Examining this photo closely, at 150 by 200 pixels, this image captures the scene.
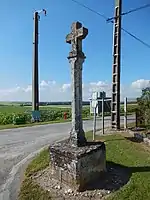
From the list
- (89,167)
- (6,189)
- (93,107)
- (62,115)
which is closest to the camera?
(89,167)

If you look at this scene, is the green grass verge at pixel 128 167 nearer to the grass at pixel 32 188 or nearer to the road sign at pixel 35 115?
the grass at pixel 32 188

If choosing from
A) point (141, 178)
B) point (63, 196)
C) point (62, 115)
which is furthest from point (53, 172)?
point (62, 115)

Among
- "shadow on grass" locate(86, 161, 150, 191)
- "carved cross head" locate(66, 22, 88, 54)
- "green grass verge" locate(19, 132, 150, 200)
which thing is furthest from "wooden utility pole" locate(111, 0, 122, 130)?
"carved cross head" locate(66, 22, 88, 54)

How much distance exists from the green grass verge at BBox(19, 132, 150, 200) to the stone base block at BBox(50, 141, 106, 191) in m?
0.57

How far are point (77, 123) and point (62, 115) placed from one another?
2381 centimetres

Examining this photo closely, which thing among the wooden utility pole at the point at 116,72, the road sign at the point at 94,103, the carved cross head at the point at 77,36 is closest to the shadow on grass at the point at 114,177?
the carved cross head at the point at 77,36

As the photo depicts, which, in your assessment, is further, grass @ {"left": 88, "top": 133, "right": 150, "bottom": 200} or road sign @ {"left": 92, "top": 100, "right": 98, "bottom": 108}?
road sign @ {"left": 92, "top": 100, "right": 98, "bottom": 108}

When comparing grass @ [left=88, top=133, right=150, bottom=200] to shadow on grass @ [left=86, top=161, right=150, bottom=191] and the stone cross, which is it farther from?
the stone cross

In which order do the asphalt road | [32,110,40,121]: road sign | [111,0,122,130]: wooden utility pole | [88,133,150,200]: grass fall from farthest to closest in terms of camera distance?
1. [32,110,40,121]: road sign
2. [111,0,122,130]: wooden utility pole
3. the asphalt road
4. [88,133,150,200]: grass

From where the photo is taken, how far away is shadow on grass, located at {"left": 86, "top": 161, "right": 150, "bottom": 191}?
566 centimetres

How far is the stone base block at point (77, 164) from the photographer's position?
557 centimetres

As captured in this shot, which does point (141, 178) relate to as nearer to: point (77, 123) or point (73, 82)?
point (77, 123)

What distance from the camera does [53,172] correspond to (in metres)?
6.21

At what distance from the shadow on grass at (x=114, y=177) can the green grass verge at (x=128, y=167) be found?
0.08 ft
